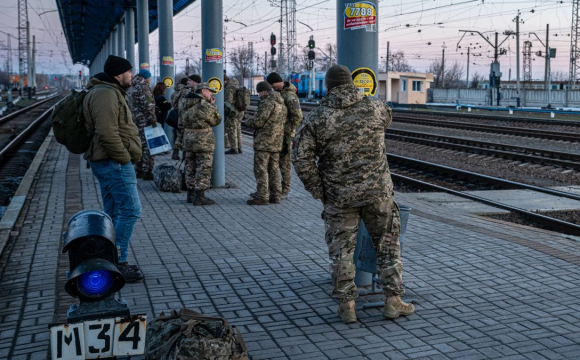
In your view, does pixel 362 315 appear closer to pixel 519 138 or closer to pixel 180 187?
pixel 180 187

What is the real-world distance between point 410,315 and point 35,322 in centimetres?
293

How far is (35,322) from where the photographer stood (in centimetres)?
534

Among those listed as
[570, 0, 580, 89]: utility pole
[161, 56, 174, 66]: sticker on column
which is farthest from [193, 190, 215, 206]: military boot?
[570, 0, 580, 89]: utility pole

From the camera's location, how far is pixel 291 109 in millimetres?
10609

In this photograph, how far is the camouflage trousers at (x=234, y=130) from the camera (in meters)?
17.4

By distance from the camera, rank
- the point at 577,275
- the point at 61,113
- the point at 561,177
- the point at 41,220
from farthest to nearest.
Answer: the point at 561,177 < the point at 41,220 < the point at 577,275 < the point at 61,113

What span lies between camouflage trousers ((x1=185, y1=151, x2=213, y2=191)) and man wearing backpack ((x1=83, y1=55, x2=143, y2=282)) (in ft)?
12.7

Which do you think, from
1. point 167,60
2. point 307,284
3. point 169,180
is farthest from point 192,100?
point 167,60

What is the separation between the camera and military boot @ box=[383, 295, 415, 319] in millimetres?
5371

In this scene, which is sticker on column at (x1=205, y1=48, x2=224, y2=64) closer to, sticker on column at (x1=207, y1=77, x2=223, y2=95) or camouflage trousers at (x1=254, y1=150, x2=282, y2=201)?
sticker on column at (x1=207, y1=77, x2=223, y2=95)

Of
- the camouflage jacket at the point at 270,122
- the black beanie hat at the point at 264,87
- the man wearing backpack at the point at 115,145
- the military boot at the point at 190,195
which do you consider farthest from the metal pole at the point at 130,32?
the man wearing backpack at the point at 115,145

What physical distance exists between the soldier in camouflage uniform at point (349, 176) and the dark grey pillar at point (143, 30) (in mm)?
17808

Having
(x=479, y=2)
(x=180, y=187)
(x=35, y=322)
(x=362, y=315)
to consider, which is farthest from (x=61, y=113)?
(x=479, y=2)

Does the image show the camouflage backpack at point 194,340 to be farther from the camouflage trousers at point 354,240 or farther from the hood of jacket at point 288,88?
the hood of jacket at point 288,88
